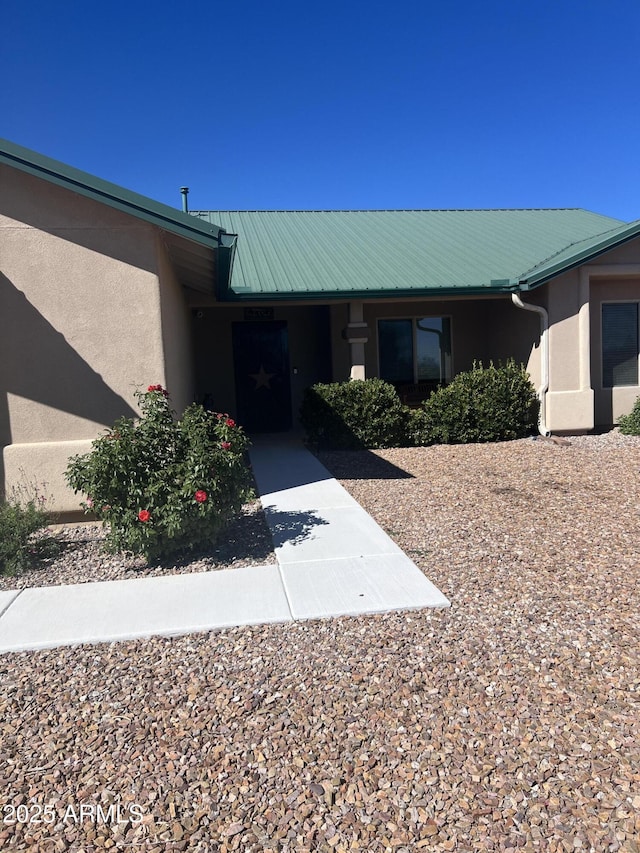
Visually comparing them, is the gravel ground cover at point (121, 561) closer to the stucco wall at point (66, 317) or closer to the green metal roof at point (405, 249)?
the stucco wall at point (66, 317)

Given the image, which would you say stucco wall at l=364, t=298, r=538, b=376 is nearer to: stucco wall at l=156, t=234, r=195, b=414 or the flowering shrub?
stucco wall at l=156, t=234, r=195, b=414

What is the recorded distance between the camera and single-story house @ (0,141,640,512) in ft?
21.6

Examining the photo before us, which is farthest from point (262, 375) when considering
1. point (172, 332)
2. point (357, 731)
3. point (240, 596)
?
point (357, 731)

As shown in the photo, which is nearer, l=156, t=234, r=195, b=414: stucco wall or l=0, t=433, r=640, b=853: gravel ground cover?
l=0, t=433, r=640, b=853: gravel ground cover

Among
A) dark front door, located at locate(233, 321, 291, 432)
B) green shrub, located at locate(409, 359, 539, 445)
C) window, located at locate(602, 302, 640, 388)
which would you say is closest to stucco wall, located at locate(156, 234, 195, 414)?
dark front door, located at locate(233, 321, 291, 432)

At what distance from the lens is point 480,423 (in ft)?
35.9

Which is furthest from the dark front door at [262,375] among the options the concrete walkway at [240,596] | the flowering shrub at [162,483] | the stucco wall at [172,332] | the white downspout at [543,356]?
the flowering shrub at [162,483]

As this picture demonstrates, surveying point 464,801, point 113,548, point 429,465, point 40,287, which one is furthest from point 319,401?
point 464,801

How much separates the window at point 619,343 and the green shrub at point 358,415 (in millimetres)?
4308

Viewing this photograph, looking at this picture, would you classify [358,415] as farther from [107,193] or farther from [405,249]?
[107,193]

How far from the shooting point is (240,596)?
15.1 ft

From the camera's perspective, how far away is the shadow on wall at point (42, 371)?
657 cm

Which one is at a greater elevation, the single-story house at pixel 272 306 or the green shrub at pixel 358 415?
the single-story house at pixel 272 306

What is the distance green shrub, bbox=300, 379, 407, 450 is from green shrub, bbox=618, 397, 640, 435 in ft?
13.8
